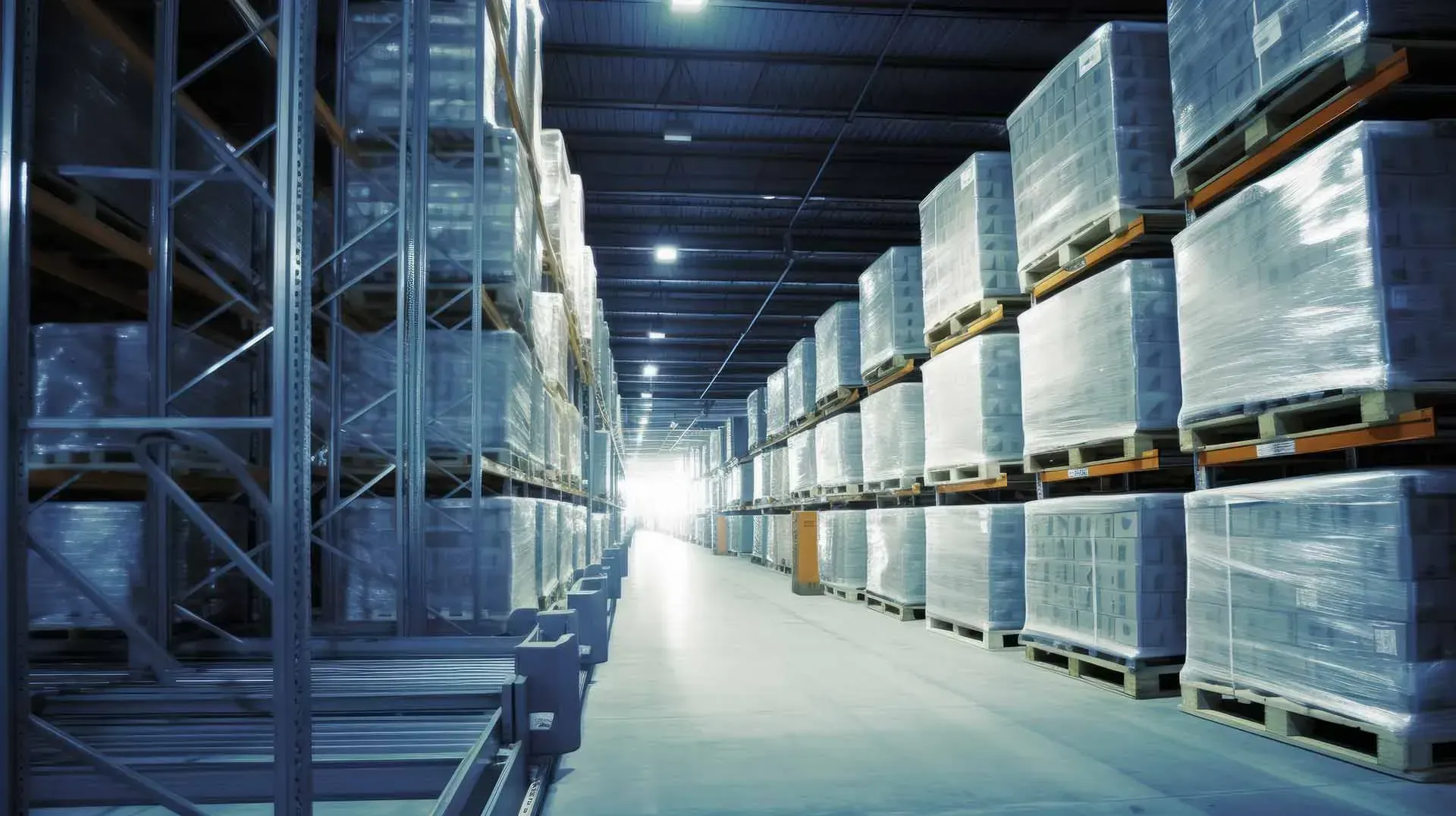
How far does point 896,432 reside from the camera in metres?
8.72

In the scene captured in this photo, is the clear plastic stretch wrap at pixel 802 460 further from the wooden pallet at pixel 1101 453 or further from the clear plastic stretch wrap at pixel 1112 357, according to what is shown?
the clear plastic stretch wrap at pixel 1112 357

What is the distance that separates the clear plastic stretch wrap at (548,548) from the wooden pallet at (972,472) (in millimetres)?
3031

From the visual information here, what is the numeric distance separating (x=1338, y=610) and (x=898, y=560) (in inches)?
200

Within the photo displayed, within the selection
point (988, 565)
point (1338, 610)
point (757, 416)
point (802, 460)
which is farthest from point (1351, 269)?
point (757, 416)

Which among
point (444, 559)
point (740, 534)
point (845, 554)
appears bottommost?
point (740, 534)

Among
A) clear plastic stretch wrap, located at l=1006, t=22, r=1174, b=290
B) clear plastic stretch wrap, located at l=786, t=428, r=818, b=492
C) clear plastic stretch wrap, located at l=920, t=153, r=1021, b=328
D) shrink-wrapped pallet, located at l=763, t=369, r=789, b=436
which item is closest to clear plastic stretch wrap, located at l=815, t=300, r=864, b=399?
clear plastic stretch wrap, located at l=786, t=428, r=818, b=492

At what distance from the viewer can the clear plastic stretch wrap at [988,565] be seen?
21.1 ft

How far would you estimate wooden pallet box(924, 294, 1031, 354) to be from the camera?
21.1ft

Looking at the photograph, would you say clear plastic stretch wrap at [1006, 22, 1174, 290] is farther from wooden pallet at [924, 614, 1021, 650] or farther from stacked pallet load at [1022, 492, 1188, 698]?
wooden pallet at [924, 614, 1021, 650]

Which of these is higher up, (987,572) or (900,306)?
(900,306)

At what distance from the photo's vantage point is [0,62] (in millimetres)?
2221

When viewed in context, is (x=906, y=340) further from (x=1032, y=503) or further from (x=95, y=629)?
(x=95, y=629)

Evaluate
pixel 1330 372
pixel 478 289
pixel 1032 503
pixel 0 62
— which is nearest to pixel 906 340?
pixel 1032 503

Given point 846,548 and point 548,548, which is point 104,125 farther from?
point 846,548
